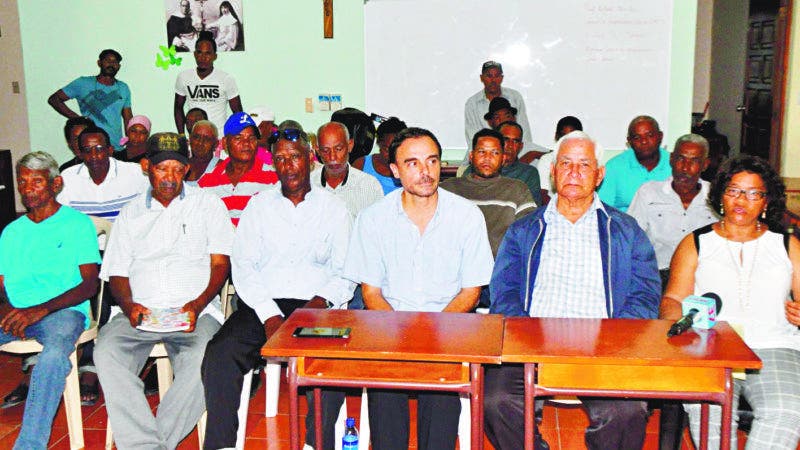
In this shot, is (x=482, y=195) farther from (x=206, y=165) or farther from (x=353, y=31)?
(x=353, y=31)

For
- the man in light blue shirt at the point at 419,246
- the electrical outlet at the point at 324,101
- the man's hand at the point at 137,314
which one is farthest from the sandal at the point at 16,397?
the electrical outlet at the point at 324,101

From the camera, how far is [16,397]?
3.84m

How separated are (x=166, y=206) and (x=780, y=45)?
7127mm

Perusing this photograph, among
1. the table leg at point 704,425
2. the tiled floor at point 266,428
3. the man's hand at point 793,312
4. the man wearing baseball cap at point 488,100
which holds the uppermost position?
the man wearing baseball cap at point 488,100

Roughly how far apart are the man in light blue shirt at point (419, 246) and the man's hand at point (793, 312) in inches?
43.9

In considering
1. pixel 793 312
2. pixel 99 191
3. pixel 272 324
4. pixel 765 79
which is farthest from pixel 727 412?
pixel 765 79

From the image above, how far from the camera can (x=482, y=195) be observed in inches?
151

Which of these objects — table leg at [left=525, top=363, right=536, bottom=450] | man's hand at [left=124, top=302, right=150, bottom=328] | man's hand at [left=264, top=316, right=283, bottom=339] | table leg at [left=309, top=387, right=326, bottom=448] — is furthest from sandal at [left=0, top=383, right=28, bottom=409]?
table leg at [left=525, top=363, right=536, bottom=450]

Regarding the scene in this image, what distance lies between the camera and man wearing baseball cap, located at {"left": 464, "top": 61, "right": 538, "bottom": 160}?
6.36 metres

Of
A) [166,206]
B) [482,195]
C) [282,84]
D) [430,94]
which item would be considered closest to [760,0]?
[430,94]

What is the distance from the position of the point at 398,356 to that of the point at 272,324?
1166 millimetres

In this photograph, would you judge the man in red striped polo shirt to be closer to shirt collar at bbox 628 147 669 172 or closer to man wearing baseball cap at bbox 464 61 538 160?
shirt collar at bbox 628 147 669 172

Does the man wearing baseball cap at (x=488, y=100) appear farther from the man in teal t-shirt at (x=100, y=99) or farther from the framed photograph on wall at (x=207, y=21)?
the man in teal t-shirt at (x=100, y=99)

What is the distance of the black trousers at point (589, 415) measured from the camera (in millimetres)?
2590
